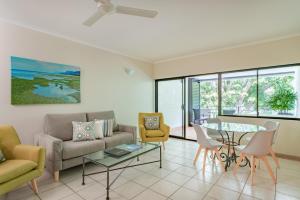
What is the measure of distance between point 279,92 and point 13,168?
477cm

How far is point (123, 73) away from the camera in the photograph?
4578 mm

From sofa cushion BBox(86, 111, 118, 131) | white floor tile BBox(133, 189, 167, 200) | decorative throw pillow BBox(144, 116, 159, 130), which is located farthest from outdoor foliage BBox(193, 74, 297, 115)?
white floor tile BBox(133, 189, 167, 200)

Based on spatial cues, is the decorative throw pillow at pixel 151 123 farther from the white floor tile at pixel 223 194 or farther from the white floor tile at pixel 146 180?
the white floor tile at pixel 223 194

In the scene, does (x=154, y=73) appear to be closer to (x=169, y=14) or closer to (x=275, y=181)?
(x=169, y=14)

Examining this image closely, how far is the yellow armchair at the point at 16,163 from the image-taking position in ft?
5.82

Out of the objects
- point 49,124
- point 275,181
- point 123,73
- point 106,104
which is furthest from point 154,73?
point 275,181

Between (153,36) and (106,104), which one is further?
(106,104)

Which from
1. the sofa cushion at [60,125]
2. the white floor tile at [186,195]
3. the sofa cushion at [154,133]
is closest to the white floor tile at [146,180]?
the white floor tile at [186,195]

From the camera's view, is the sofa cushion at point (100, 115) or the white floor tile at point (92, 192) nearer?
the white floor tile at point (92, 192)

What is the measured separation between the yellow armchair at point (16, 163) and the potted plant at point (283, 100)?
439cm

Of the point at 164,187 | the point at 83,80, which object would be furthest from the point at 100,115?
the point at 164,187

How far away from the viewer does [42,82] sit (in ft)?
9.79

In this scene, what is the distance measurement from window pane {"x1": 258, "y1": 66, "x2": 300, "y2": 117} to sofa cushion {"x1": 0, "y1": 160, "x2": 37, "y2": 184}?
446cm

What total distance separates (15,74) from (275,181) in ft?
14.7
